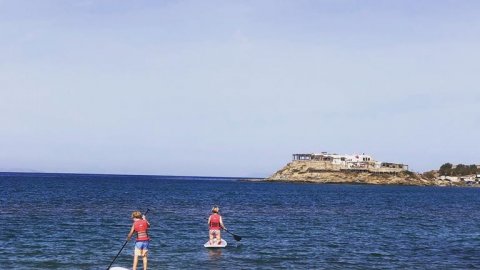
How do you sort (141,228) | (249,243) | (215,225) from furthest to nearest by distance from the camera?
(249,243)
(215,225)
(141,228)

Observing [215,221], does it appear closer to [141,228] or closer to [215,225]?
[215,225]

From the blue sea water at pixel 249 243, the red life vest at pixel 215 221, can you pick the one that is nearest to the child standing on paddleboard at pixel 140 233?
the blue sea water at pixel 249 243

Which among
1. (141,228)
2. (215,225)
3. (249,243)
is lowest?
(249,243)

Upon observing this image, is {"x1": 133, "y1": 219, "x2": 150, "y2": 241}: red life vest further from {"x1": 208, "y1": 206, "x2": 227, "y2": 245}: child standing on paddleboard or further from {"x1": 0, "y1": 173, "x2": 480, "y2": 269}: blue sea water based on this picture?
{"x1": 208, "y1": 206, "x2": 227, "y2": 245}: child standing on paddleboard

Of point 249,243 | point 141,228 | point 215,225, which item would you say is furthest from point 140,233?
point 249,243

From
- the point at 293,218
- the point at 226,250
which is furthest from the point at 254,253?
the point at 293,218

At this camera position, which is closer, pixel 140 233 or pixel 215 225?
pixel 140 233

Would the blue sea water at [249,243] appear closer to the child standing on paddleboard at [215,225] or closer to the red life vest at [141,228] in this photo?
the child standing on paddleboard at [215,225]

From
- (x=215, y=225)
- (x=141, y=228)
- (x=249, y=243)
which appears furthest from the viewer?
(x=249, y=243)

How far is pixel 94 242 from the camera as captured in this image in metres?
34.7

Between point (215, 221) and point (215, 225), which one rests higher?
point (215, 221)

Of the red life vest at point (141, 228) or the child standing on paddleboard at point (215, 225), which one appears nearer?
the red life vest at point (141, 228)

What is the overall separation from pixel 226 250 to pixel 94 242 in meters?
8.02

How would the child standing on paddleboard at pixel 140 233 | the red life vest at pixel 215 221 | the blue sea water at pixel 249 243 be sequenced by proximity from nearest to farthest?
the child standing on paddleboard at pixel 140 233 < the blue sea water at pixel 249 243 < the red life vest at pixel 215 221
